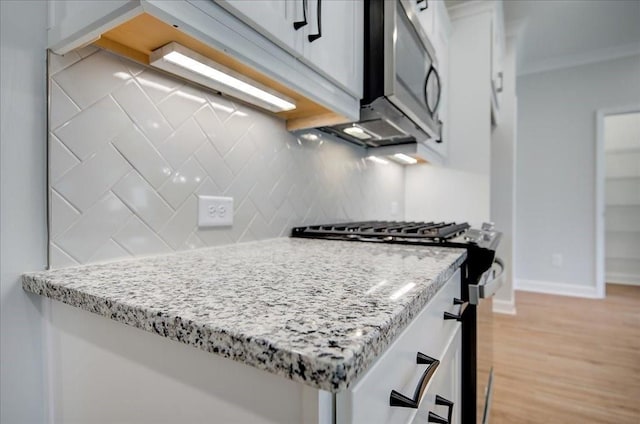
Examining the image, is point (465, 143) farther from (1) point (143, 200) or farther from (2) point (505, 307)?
(1) point (143, 200)

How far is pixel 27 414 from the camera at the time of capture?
0.58m

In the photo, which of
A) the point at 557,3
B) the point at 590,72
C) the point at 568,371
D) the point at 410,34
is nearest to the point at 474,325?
the point at 410,34

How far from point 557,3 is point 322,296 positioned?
3137 millimetres

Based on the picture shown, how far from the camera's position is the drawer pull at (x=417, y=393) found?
1.29 feet

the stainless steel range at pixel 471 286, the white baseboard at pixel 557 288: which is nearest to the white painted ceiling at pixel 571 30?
the white baseboard at pixel 557 288

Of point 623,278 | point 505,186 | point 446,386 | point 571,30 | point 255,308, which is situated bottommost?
point 623,278

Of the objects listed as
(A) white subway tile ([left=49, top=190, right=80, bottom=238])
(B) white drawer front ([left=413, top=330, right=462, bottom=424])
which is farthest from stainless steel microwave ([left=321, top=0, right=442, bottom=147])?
(A) white subway tile ([left=49, top=190, right=80, bottom=238])

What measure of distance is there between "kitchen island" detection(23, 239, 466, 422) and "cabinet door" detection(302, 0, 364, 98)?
1.63 feet

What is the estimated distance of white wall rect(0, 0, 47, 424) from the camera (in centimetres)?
55

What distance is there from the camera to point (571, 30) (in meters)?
2.83

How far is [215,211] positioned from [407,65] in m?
0.85

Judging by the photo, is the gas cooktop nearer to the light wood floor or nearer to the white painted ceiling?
the light wood floor

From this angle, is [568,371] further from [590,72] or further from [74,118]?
[590,72]

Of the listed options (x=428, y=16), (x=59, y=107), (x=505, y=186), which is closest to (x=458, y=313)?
(x=59, y=107)
